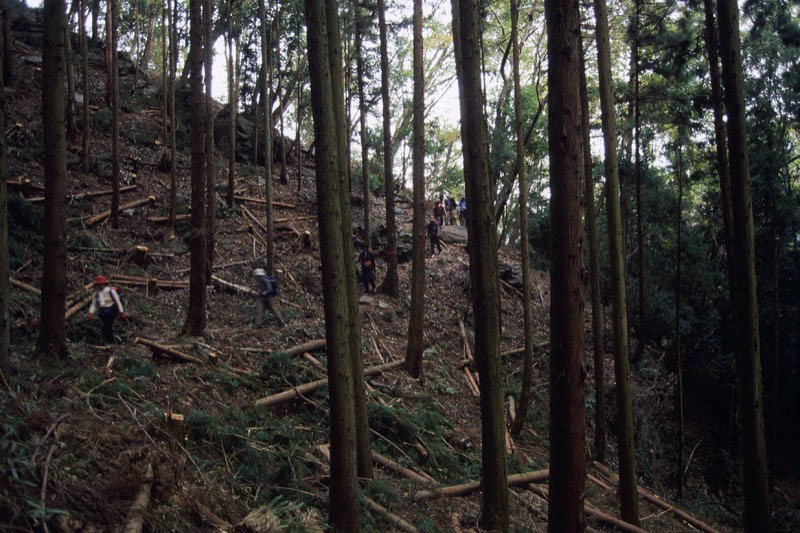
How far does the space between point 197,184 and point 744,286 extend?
10.3m

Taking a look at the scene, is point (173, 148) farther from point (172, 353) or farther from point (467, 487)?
point (467, 487)

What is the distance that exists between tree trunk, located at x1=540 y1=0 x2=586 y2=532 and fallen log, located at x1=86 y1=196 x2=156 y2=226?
16.3 m

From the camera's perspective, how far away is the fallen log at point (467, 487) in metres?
8.54

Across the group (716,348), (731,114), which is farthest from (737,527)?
(731,114)

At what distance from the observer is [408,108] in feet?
110

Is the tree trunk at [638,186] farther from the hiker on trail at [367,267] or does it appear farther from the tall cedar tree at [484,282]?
the tall cedar tree at [484,282]

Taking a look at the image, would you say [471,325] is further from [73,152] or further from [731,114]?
[73,152]

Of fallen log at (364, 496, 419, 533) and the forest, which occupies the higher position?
the forest

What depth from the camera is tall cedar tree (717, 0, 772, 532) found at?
7.45 m

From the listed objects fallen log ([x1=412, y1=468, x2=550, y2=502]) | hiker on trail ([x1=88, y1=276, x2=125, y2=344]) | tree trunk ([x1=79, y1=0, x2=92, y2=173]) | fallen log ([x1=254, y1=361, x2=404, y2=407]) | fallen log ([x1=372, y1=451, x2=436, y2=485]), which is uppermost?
tree trunk ([x1=79, y1=0, x2=92, y2=173])

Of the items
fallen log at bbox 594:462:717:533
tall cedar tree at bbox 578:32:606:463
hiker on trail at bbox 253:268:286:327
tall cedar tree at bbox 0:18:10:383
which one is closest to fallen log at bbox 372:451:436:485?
tall cedar tree at bbox 578:32:606:463

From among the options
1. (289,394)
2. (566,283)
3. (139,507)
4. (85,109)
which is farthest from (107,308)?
(85,109)

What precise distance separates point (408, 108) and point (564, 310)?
3074 centimetres

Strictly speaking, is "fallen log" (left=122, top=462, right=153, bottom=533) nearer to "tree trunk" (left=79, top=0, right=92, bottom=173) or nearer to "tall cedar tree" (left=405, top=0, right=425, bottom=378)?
"tall cedar tree" (left=405, top=0, right=425, bottom=378)
